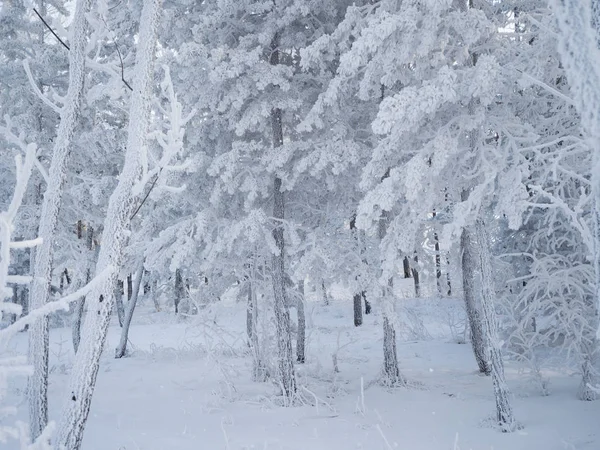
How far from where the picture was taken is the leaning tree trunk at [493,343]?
758 centimetres

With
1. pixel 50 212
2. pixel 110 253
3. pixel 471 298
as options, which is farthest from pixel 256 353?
pixel 110 253

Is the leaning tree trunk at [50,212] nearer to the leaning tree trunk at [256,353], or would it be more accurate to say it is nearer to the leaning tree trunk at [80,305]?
the leaning tree trunk at [256,353]

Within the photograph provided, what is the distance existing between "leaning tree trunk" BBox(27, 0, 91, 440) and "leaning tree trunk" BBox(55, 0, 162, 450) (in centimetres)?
113

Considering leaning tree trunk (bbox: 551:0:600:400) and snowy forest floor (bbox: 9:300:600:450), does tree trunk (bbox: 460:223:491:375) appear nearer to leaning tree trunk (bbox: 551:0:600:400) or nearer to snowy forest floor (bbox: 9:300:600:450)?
snowy forest floor (bbox: 9:300:600:450)

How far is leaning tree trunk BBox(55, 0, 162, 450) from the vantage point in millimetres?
5047

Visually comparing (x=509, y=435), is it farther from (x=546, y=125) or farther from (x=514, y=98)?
(x=514, y=98)

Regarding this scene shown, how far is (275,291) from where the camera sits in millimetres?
9867

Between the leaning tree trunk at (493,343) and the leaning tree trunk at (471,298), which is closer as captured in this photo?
the leaning tree trunk at (493,343)

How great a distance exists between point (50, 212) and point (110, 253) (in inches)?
60.5

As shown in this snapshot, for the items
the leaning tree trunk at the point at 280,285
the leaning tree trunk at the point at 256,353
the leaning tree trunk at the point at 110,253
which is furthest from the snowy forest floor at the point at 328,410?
the leaning tree trunk at the point at 110,253

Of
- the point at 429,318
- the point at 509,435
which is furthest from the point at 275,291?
the point at 429,318

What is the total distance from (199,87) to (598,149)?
25.8ft

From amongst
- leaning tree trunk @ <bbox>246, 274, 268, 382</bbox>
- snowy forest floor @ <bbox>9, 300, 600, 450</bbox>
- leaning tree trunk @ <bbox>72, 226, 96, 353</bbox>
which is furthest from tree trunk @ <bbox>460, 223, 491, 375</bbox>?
leaning tree trunk @ <bbox>72, 226, 96, 353</bbox>

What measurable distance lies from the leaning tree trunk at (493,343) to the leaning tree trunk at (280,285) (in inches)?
151
